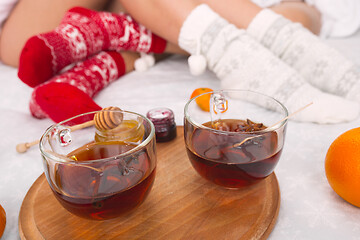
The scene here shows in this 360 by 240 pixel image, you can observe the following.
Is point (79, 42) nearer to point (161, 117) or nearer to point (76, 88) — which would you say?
point (76, 88)

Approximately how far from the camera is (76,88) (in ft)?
2.23

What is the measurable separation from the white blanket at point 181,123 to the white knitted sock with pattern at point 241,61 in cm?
7

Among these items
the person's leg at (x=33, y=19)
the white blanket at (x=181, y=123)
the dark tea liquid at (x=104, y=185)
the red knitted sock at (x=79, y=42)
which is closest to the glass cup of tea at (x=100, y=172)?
the dark tea liquid at (x=104, y=185)

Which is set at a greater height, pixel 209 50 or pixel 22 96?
pixel 209 50

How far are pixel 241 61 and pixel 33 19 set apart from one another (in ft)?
1.97

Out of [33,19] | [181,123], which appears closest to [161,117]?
[181,123]

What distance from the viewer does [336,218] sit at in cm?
42

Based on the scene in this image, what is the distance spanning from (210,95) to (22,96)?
0.56 m

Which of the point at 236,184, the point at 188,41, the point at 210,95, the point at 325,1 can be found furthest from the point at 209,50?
the point at 325,1

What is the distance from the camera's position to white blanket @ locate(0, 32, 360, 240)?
16.5 inches

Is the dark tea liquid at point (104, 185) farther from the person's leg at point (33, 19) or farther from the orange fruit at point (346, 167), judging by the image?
the person's leg at point (33, 19)

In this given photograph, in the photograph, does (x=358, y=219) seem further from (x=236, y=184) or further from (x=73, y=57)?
(x=73, y=57)

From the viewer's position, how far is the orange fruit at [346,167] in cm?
40

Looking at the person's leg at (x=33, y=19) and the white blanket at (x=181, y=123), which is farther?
the person's leg at (x=33, y=19)
